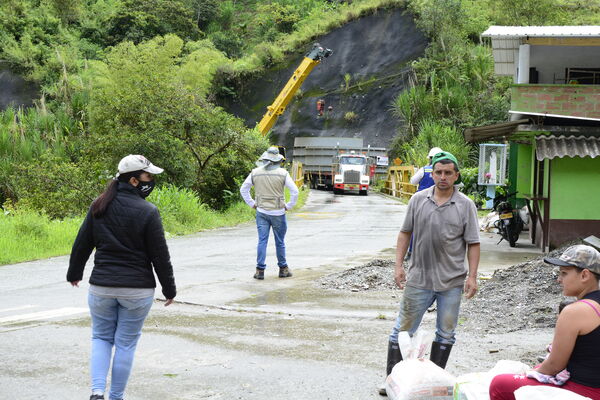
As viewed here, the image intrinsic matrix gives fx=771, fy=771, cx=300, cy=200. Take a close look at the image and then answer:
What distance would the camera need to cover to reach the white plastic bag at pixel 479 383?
457 centimetres

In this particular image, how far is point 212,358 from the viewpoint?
6680 mm

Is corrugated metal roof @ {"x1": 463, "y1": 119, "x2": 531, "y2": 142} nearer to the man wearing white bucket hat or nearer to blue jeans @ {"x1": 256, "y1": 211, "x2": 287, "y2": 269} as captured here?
the man wearing white bucket hat

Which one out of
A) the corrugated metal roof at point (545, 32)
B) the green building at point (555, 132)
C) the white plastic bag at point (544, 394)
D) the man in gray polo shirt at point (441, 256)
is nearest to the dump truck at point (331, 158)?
the green building at point (555, 132)

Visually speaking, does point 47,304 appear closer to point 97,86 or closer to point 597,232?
point 597,232

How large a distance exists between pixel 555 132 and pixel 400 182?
906 inches

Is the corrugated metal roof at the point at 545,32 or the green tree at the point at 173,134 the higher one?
the corrugated metal roof at the point at 545,32

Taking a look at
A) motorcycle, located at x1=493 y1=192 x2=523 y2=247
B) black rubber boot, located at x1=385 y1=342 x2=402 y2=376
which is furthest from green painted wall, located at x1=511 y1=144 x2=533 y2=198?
black rubber boot, located at x1=385 y1=342 x2=402 y2=376

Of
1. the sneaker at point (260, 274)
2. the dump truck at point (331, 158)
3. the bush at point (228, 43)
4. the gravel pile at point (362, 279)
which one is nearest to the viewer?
the gravel pile at point (362, 279)

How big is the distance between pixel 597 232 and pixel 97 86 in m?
30.5

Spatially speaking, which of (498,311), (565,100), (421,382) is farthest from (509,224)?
(421,382)

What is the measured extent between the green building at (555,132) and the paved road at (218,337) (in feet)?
16.8

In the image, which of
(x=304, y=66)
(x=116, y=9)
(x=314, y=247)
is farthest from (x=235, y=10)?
(x=314, y=247)

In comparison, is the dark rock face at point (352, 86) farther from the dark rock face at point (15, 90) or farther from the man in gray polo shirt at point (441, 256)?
the man in gray polo shirt at point (441, 256)

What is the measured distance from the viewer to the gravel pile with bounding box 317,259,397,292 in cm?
1109
